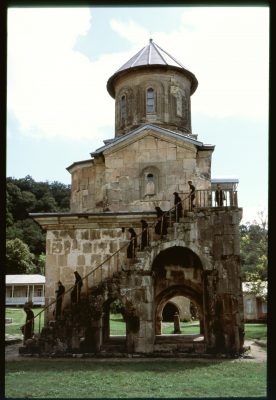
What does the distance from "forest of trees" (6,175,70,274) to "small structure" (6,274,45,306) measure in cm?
491

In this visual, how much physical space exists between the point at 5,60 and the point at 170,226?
13.0 m

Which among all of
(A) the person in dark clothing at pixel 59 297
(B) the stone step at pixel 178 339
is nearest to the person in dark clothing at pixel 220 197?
(B) the stone step at pixel 178 339

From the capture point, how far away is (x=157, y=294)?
17797mm

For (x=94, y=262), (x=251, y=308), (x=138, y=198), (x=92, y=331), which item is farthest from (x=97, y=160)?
(x=251, y=308)

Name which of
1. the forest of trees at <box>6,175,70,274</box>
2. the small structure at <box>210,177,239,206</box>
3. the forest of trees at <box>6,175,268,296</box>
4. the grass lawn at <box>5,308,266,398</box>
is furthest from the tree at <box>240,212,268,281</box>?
the forest of trees at <box>6,175,70,274</box>

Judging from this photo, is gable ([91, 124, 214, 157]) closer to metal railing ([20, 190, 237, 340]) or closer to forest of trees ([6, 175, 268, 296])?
metal railing ([20, 190, 237, 340])

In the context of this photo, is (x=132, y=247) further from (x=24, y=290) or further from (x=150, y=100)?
(x=24, y=290)

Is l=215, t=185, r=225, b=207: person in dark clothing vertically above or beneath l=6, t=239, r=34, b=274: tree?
above

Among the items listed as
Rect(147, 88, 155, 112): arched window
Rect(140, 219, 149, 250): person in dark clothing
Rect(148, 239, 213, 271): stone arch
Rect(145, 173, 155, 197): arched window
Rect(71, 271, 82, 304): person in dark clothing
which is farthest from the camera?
Rect(147, 88, 155, 112): arched window

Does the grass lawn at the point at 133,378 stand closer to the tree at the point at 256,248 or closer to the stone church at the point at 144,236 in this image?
the stone church at the point at 144,236

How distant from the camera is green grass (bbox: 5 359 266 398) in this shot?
855 cm

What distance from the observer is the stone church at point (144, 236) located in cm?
1470

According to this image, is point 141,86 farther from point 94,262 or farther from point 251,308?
point 251,308

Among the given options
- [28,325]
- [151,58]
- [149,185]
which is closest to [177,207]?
[149,185]
